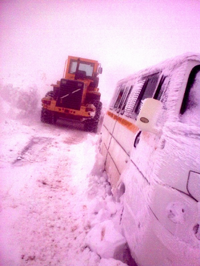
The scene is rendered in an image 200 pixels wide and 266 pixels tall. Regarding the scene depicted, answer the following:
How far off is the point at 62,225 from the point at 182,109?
7.15ft

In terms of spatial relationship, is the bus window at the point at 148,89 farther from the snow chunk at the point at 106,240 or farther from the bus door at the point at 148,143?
the snow chunk at the point at 106,240

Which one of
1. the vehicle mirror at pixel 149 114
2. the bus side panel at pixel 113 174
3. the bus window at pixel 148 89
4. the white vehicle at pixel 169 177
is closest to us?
the white vehicle at pixel 169 177

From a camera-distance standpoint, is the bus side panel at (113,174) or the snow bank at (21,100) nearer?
the bus side panel at (113,174)

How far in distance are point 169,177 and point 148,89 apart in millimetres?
1640

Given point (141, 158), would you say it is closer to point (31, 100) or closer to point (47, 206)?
point (47, 206)

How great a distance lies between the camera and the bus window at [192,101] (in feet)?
5.56

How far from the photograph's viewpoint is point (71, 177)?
3996mm

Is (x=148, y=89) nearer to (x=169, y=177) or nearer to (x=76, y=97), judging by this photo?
(x=169, y=177)

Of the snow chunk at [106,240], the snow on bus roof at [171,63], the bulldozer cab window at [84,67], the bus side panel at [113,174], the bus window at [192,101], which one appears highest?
the bulldozer cab window at [84,67]

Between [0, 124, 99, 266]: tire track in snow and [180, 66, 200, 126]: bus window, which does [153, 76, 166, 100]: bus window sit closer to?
[180, 66, 200, 126]: bus window

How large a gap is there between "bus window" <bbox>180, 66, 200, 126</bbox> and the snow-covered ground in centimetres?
152

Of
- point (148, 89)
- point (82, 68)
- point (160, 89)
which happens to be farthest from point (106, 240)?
point (82, 68)

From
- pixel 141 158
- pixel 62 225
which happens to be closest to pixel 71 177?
pixel 62 225

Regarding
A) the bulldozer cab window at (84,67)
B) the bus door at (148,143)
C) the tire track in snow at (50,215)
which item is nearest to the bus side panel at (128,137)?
the bus door at (148,143)
